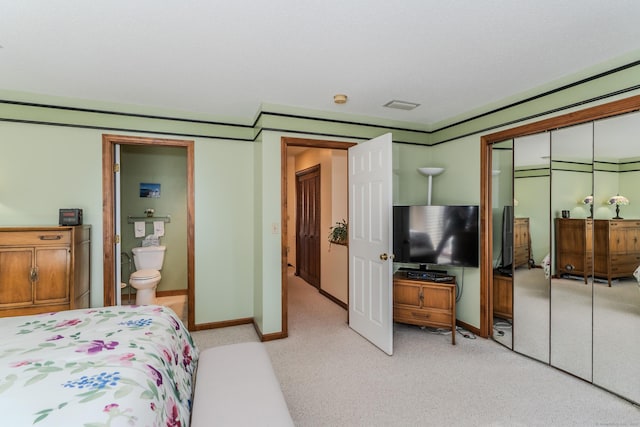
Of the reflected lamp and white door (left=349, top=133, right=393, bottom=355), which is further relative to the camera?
white door (left=349, top=133, right=393, bottom=355)

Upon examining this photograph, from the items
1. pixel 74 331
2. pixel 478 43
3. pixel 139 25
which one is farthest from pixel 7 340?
pixel 478 43

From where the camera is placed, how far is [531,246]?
2.86 meters

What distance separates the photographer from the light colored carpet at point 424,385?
6.70ft

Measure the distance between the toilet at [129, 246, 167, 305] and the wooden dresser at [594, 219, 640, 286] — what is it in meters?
4.75

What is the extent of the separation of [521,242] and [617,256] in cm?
70

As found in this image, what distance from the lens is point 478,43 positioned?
2055 millimetres

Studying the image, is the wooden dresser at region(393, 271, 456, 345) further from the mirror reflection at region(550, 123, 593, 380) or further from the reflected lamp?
the reflected lamp

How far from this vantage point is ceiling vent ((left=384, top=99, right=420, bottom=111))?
126 inches

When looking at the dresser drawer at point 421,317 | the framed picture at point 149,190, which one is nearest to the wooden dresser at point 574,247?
the dresser drawer at point 421,317

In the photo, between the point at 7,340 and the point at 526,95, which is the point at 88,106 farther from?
the point at 526,95

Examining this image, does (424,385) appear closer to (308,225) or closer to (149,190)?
(308,225)

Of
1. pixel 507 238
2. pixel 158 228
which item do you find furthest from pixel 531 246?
pixel 158 228

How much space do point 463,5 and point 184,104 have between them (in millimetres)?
2701

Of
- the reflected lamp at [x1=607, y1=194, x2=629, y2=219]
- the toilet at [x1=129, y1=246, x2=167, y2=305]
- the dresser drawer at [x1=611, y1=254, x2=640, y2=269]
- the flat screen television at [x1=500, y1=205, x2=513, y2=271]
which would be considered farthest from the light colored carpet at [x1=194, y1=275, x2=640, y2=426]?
the reflected lamp at [x1=607, y1=194, x2=629, y2=219]
